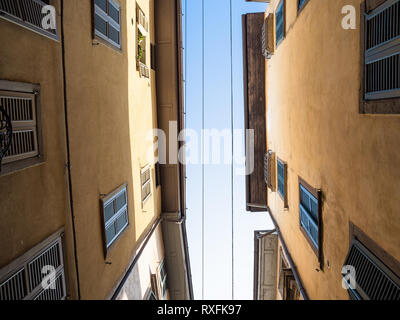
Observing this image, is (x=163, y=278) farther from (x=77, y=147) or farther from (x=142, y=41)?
(x=142, y=41)

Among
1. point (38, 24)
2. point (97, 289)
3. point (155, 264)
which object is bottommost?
point (155, 264)

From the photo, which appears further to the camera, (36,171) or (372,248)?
(36,171)

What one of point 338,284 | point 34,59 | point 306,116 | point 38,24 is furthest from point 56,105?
point 338,284

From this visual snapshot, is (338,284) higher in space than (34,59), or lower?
lower

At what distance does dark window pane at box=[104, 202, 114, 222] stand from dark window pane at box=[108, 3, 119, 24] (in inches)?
162

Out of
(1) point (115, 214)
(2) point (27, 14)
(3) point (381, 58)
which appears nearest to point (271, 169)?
(1) point (115, 214)

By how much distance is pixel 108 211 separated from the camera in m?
6.50

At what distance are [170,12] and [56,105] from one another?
7630 millimetres

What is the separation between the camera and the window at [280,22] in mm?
8412

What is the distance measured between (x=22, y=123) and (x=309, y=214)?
5.44 m

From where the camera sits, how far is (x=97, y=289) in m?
5.81
